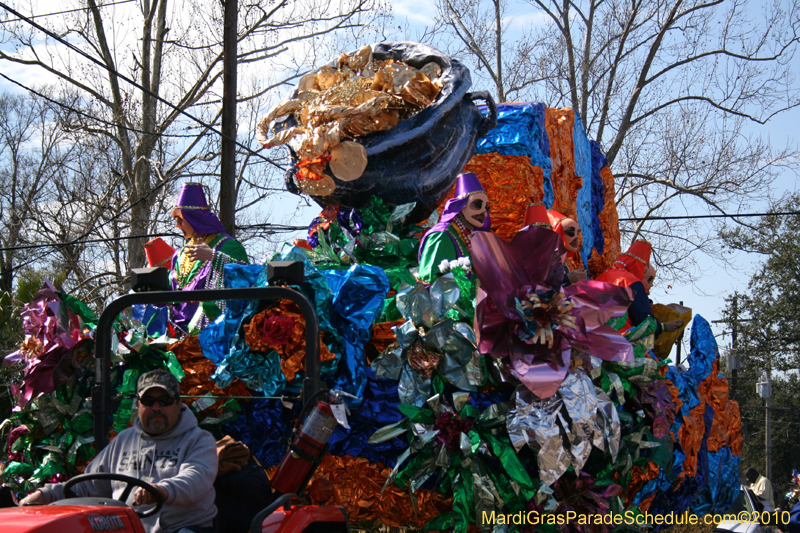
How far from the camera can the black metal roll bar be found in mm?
2973

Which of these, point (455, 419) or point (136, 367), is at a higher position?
point (136, 367)

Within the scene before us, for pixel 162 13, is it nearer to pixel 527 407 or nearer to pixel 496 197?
pixel 496 197

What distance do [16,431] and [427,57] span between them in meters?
3.43

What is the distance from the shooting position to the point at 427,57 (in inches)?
207

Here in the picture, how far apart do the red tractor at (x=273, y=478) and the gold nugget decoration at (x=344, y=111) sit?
174 cm

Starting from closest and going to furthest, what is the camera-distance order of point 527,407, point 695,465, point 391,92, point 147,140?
point 527,407, point 391,92, point 695,465, point 147,140

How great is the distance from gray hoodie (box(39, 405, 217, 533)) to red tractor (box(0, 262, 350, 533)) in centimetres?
10

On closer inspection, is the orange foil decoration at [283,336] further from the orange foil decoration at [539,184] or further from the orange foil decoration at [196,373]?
the orange foil decoration at [539,184]

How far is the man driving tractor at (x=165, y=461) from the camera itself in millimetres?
2742

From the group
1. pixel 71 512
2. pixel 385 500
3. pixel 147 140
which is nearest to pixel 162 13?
pixel 147 140

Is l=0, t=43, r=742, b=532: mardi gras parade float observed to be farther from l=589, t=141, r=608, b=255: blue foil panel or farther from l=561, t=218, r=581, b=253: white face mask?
l=589, t=141, r=608, b=255: blue foil panel

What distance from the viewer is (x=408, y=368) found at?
155 inches

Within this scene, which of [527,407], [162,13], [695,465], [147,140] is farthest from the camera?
[162,13]

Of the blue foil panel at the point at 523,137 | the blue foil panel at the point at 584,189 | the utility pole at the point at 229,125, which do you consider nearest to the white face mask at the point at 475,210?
the blue foil panel at the point at 523,137
